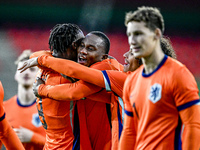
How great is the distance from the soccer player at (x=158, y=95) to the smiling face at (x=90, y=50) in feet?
3.08

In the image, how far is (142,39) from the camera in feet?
5.80

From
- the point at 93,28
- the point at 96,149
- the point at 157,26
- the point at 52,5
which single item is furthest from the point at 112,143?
the point at 52,5

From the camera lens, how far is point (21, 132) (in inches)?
160

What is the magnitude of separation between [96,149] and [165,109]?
1.18 m

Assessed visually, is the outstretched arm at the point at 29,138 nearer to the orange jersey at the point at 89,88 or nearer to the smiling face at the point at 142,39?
the orange jersey at the point at 89,88

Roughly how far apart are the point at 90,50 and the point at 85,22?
4802mm

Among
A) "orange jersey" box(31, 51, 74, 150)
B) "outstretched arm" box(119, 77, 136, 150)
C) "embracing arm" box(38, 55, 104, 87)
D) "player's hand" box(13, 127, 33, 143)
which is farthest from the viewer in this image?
"player's hand" box(13, 127, 33, 143)

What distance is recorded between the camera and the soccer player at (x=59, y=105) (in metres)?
2.68

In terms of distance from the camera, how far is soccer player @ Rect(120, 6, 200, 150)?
170 centimetres

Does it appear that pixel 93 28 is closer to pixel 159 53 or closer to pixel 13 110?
pixel 13 110

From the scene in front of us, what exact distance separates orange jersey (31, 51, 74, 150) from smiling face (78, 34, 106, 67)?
0.25 metres

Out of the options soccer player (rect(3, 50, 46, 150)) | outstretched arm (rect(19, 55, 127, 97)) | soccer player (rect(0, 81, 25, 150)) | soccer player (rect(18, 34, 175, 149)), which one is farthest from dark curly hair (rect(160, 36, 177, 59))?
soccer player (rect(3, 50, 46, 150))

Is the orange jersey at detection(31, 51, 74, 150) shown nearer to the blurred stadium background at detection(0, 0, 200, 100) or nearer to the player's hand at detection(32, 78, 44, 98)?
the player's hand at detection(32, 78, 44, 98)

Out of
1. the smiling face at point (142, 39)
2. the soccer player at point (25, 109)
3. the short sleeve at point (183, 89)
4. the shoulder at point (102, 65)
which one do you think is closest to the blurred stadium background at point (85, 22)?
the soccer player at point (25, 109)
